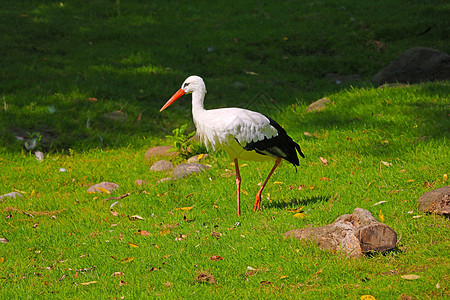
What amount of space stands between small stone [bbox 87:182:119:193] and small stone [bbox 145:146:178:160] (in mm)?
1302

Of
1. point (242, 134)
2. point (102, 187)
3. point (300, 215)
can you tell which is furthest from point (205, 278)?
point (102, 187)

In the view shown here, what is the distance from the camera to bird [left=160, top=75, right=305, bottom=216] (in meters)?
5.68

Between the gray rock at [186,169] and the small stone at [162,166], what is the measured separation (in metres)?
0.42

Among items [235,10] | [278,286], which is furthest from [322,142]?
[235,10]

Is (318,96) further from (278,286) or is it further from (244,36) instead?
(278,286)

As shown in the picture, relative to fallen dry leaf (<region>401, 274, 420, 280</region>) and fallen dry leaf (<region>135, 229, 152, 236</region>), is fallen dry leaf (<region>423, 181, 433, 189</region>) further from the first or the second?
fallen dry leaf (<region>135, 229, 152, 236</region>)

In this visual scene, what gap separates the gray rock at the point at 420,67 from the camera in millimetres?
10812

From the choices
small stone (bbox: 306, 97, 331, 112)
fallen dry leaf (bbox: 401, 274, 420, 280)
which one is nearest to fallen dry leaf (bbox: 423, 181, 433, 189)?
fallen dry leaf (bbox: 401, 274, 420, 280)

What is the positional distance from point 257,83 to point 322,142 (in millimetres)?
4350

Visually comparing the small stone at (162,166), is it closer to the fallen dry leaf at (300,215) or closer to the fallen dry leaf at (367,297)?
the fallen dry leaf at (300,215)

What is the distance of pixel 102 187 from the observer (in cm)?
723

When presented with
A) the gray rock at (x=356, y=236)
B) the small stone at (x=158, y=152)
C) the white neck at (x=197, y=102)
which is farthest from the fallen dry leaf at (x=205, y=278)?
the small stone at (x=158, y=152)

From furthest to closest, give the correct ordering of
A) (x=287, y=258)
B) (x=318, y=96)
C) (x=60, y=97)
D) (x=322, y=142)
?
(x=318, y=96), (x=60, y=97), (x=322, y=142), (x=287, y=258)

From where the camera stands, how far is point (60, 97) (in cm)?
1017
